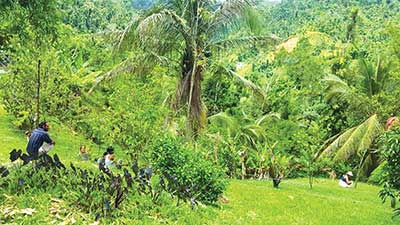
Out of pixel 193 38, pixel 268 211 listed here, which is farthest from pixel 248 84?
pixel 268 211

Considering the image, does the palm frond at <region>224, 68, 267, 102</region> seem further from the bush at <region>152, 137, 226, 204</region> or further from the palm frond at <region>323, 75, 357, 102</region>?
the bush at <region>152, 137, 226, 204</region>

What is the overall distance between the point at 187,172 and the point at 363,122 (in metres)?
15.8

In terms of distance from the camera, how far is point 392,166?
9055 mm

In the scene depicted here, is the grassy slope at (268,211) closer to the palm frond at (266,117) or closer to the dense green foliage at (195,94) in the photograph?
the dense green foliage at (195,94)

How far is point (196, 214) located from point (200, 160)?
194 cm

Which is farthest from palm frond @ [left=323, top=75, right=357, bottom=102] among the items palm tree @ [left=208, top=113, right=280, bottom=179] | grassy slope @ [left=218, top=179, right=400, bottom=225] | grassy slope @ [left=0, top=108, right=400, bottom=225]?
grassy slope @ [left=218, top=179, right=400, bottom=225]

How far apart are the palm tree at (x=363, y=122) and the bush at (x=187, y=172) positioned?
12.9 metres

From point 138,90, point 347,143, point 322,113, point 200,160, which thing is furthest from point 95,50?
point 200,160

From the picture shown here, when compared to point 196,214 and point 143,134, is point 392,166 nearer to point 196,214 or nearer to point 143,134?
point 196,214

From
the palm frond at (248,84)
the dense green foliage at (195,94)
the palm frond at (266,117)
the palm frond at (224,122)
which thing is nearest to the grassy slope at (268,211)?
the dense green foliage at (195,94)

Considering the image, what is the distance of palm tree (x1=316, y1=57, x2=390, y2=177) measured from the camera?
71.1 feet

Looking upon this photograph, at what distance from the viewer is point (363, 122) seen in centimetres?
2330

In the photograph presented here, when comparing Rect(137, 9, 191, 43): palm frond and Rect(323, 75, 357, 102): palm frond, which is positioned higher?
Rect(137, 9, 191, 43): palm frond

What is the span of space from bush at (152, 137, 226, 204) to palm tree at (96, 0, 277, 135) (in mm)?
7175
